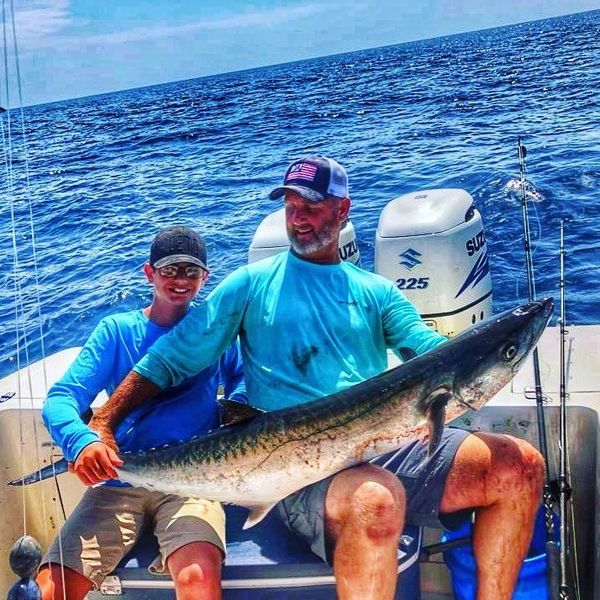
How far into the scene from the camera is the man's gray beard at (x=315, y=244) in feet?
10.00

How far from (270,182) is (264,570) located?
501 inches

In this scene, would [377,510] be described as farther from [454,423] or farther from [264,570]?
[454,423]

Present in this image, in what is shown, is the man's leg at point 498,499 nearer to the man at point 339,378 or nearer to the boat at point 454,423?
the man at point 339,378

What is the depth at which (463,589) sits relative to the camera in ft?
9.40

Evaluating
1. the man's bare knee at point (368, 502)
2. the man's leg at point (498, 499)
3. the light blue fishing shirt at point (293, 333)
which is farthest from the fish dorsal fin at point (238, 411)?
the man's leg at point (498, 499)

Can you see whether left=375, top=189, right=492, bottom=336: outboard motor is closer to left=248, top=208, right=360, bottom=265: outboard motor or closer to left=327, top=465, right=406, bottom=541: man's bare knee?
left=248, top=208, right=360, bottom=265: outboard motor

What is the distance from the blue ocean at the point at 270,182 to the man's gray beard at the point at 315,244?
3.61 feet

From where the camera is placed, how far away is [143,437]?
116 inches

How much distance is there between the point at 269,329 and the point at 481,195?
8144mm

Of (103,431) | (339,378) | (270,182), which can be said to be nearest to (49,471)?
(103,431)

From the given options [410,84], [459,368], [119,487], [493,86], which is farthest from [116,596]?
[410,84]

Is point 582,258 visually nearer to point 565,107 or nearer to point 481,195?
point 481,195

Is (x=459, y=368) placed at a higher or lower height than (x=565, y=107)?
lower

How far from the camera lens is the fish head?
8.07 feet
